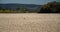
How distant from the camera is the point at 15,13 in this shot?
12.3ft

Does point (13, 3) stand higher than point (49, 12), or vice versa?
point (13, 3)

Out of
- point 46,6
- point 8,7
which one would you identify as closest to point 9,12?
point 8,7

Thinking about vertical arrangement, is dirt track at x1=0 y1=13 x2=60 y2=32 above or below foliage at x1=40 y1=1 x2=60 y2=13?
below

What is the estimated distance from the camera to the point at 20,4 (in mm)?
3775

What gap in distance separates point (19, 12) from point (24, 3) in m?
0.30

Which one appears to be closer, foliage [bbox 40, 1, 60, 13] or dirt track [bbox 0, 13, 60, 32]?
dirt track [bbox 0, 13, 60, 32]

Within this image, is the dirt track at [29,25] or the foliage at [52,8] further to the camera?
the foliage at [52,8]

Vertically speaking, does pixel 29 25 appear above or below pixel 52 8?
below

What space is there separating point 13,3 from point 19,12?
0.31 m

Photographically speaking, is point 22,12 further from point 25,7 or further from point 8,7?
point 8,7

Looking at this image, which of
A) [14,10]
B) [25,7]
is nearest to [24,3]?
[25,7]

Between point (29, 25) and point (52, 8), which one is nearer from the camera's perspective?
point (29, 25)

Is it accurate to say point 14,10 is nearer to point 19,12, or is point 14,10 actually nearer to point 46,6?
point 19,12

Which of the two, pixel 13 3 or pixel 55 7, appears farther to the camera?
pixel 55 7
